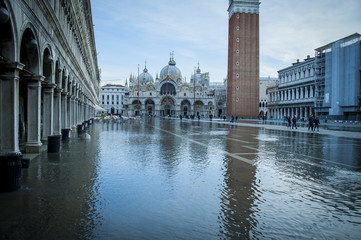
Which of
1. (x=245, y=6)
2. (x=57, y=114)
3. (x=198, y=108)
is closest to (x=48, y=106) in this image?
(x=57, y=114)

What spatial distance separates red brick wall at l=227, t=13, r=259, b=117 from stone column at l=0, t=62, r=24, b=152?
68.7 meters

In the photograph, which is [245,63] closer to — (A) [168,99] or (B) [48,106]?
(A) [168,99]

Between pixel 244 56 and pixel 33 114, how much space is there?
6857cm

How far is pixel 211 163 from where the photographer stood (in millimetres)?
9625

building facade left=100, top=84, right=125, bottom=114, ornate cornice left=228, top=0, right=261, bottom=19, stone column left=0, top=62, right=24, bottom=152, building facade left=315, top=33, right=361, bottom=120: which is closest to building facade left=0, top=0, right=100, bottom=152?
stone column left=0, top=62, right=24, bottom=152

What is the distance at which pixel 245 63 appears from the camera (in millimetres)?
73750

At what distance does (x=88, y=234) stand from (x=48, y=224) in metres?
0.73

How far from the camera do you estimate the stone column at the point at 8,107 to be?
8.05 m

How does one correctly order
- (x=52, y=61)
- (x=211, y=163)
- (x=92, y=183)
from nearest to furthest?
(x=92, y=183) → (x=211, y=163) → (x=52, y=61)

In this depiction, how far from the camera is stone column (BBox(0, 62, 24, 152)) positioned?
805cm

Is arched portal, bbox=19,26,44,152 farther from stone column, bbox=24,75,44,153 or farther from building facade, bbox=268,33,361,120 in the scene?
building facade, bbox=268,33,361,120

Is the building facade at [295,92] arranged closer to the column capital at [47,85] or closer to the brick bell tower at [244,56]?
the brick bell tower at [244,56]

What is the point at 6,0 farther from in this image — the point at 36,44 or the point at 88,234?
the point at 88,234

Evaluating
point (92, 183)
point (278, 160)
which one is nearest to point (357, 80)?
point (278, 160)
